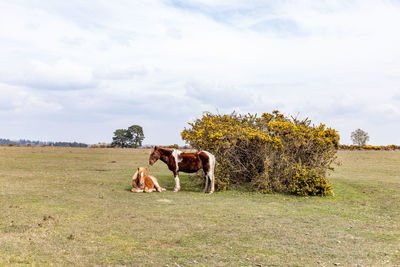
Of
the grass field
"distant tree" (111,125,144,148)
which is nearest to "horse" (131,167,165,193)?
the grass field

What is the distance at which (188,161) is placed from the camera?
1628 cm

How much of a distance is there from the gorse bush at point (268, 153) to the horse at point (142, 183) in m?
2.81

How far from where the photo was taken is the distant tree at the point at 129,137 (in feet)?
214

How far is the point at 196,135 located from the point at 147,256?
35.2 ft

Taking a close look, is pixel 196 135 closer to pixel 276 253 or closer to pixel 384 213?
pixel 384 213

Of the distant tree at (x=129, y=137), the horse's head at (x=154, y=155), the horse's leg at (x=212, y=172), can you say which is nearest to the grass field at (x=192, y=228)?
the horse's leg at (x=212, y=172)

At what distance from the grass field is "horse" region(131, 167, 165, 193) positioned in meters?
0.59

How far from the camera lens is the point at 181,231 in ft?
30.8

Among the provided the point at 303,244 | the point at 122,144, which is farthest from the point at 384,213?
the point at 122,144

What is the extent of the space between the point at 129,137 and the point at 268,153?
51.0 m

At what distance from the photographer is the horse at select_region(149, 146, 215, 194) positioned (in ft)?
53.1

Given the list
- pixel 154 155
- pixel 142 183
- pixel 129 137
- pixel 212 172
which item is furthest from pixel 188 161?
pixel 129 137

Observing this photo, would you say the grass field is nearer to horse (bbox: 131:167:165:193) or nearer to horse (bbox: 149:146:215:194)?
horse (bbox: 131:167:165:193)

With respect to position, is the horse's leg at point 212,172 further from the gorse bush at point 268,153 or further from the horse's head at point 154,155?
the horse's head at point 154,155
